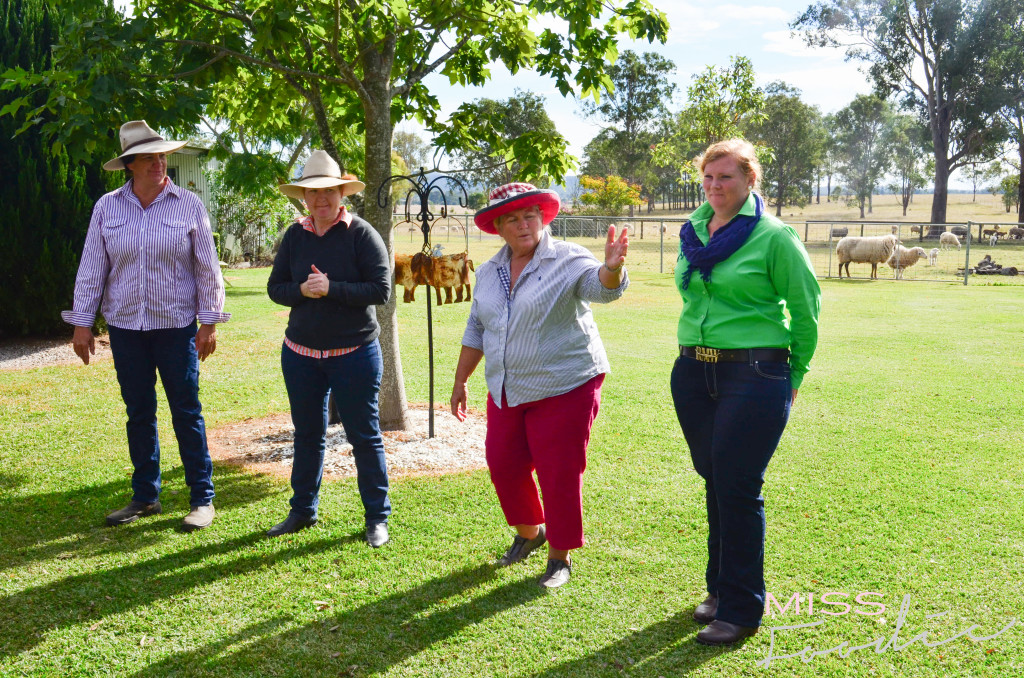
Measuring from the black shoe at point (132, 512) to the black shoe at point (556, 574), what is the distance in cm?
249

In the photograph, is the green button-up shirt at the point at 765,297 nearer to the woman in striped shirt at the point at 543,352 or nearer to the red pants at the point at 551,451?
the woman in striped shirt at the point at 543,352

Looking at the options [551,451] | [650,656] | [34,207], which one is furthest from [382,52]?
[34,207]

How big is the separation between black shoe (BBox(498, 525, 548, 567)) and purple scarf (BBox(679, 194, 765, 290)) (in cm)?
171

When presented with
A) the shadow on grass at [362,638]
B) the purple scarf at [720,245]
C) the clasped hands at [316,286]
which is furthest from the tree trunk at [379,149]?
the purple scarf at [720,245]

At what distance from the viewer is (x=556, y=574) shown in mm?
4113

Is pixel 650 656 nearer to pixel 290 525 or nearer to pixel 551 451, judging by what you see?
pixel 551 451

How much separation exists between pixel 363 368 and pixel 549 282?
123 centimetres

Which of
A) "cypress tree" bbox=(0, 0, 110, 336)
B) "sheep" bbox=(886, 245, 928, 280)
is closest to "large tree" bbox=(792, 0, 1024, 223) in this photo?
"sheep" bbox=(886, 245, 928, 280)

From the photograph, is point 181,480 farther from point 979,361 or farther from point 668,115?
point 668,115

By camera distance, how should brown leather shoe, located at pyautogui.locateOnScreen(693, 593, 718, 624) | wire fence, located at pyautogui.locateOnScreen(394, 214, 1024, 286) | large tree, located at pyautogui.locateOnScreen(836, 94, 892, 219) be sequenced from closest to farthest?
1. brown leather shoe, located at pyautogui.locateOnScreen(693, 593, 718, 624)
2. wire fence, located at pyautogui.locateOnScreen(394, 214, 1024, 286)
3. large tree, located at pyautogui.locateOnScreen(836, 94, 892, 219)

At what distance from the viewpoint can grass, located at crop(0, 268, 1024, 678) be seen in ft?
11.4

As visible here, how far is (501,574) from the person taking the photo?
4.25 metres

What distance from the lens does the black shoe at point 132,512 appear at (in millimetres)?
4883

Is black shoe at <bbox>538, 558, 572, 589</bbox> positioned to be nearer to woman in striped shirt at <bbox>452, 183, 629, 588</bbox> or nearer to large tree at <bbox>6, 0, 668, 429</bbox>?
woman in striped shirt at <bbox>452, 183, 629, 588</bbox>
